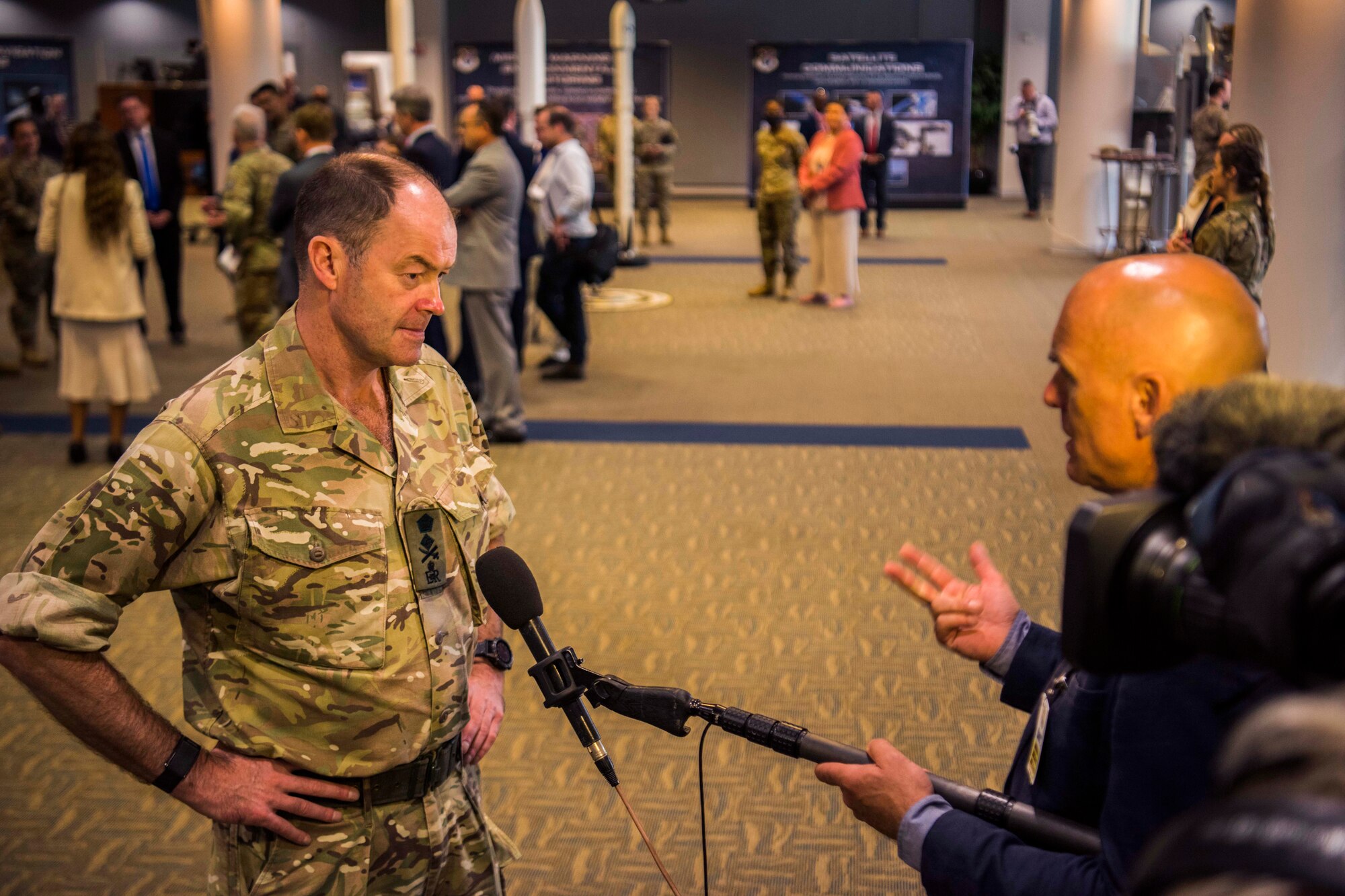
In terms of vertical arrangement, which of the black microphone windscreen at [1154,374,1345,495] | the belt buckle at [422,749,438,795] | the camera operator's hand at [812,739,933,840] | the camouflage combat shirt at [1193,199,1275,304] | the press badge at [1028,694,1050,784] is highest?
the black microphone windscreen at [1154,374,1345,495]

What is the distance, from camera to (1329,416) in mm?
766

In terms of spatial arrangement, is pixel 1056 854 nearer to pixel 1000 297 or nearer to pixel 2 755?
pixel 2 755

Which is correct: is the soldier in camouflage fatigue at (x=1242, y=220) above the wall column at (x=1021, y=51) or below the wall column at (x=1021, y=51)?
below

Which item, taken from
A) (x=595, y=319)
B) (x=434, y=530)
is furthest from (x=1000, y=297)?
(x=434, y=530)

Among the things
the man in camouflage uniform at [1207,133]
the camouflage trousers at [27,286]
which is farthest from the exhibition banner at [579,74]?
the man in camouflage uniform at [1207,133]

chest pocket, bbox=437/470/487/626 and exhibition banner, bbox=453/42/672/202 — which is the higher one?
exhibition banner, bbox=453/42/672/202

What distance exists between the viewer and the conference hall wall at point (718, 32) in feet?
73.3

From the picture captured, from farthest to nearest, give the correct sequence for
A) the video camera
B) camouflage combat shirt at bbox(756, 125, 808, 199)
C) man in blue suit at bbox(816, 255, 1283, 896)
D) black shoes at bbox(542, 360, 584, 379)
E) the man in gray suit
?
1. camouflage combat shirt at bbox(756, 125, 808, 199)
2. black shoes at bbox(542, 360, 584, 379)
3. the man in gray suit
4. man in blue suit at bbox(816, 255, 1283, 896)
5. the video camera

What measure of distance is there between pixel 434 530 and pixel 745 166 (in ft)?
71.6

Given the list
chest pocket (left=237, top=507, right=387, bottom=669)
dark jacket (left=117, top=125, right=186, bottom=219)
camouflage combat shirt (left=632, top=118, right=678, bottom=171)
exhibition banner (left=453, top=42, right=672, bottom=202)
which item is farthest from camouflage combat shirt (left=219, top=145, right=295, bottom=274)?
exhibition banner (left=453, top=42, right=672, bottom=202)

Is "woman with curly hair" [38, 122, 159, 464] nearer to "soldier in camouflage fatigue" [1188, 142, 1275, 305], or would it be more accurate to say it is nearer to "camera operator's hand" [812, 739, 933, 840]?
"soldier in camouflage fatigue" [1188, 142, 1275, 305]

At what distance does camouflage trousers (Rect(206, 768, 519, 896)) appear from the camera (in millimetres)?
1647

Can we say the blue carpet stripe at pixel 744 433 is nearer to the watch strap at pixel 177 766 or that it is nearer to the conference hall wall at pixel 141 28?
the watch strap at pixel 177 766

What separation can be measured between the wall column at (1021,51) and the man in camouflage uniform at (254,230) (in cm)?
1660
